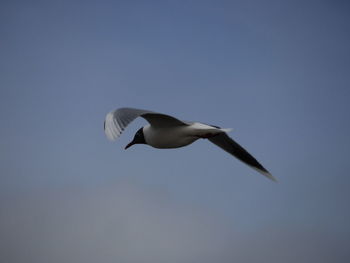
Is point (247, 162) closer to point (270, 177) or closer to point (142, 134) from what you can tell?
point (270, 177)

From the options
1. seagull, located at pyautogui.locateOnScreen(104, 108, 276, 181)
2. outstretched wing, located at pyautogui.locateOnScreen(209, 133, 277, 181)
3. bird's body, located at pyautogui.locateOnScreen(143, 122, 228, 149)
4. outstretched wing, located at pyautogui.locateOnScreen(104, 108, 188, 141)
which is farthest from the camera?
outstretched wing, located at pyautogui.locateOnScreen(209, 133, 277, 181)

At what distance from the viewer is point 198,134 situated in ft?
14.2

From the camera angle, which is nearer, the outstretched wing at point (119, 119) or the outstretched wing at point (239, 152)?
the outstretched wing at point (119, 119)

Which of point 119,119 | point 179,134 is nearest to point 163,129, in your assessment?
point 179,134

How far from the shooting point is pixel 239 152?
5.25 meters

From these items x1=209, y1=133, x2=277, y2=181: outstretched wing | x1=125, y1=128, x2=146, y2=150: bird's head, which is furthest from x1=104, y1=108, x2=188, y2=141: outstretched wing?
x1=209, y1=133, x2=277, y2=181: outstretched wing

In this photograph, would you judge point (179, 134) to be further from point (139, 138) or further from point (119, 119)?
point (119, 119)

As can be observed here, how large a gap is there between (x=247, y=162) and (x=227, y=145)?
0.32 m

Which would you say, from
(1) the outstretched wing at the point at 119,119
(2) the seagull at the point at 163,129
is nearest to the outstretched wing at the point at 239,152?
(2) the seagull at the point at 163,129

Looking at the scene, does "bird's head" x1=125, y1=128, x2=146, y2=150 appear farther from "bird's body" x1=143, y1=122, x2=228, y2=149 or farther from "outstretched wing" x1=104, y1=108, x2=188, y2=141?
"outstretched wing" x1=104, y1=108, x2=188, y2=141

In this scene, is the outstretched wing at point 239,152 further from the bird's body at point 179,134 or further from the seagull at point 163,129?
the bird's body at point 179,134

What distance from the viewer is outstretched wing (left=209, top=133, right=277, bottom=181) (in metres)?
5.15

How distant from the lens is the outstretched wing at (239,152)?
5155mm

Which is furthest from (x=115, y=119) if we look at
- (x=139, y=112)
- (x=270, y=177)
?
(x=270, y=177)
